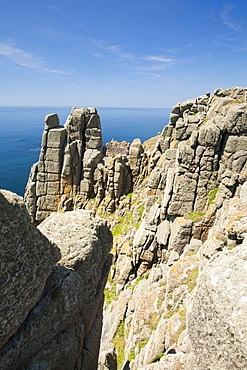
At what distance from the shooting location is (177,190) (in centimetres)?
3078

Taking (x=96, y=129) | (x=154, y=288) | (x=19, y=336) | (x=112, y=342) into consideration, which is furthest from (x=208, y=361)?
(x=96, y=129)

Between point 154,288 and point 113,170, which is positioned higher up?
point 113,170

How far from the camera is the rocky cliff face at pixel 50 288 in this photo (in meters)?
6.96

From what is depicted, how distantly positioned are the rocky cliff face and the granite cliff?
3.72 metres

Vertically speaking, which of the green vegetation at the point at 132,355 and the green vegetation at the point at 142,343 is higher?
the green vegetation at the point at 142,343

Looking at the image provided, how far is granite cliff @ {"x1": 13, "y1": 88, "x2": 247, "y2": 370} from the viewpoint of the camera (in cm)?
722

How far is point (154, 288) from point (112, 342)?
8.72 m

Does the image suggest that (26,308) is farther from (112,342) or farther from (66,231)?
(112,342)

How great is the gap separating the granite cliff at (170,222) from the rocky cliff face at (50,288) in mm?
3721

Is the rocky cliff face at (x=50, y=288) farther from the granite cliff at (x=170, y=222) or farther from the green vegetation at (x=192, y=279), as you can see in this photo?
the green vegetation at (x=192, y=279)

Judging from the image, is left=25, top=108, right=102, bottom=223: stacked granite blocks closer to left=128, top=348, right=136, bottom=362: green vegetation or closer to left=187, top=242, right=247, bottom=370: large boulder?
left=128, top=348, right=136, bottom=362: green vegetation

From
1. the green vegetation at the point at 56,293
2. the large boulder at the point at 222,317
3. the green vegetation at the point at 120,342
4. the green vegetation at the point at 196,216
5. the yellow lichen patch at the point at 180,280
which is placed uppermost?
the large boulder at the point at 222,317

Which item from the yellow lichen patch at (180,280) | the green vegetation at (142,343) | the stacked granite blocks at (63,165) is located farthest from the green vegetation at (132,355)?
the stacked granite blocks at (63,165)

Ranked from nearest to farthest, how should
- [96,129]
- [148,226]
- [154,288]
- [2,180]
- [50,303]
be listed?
[50,303] → [154,288] → [148,226] → [96,129] → [2,180]
